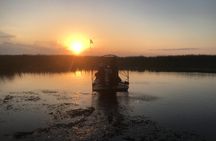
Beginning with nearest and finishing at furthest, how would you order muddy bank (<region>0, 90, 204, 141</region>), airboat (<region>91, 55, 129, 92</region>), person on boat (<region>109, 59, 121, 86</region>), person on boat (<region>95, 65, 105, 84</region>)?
muddy bank (<region>0, 90, 204, 141</region>)
airboat (<region>91, 55, 129, 92</region>)
person on boat (<region>109, 59, 121, 86</region>)
person on boat (<region>95, 65, 105, 84</region>)

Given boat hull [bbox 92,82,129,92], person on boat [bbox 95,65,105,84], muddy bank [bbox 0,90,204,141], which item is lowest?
muddy bank [bbox 0,90,204,141]

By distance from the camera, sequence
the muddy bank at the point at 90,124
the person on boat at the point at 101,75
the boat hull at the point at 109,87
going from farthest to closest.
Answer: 1. the person on boat at the point at 101,75
2. the boat hull at the point at 109,87
3. the muddy bank at the point at 90,124

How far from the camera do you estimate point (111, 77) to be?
43.4m

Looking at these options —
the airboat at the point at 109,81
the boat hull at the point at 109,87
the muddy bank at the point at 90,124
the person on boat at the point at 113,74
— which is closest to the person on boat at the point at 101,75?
the airboat at the point at 109,81

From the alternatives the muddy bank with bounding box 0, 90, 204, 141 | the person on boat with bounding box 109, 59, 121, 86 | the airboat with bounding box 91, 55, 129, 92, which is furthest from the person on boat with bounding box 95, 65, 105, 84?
the muddy bank with bounding box 0, 90, 204, 141

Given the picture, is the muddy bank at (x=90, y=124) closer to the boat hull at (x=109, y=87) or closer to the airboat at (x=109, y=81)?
the boat hull at (x=109, y=87)

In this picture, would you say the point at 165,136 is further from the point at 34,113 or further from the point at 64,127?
the point at 34,113

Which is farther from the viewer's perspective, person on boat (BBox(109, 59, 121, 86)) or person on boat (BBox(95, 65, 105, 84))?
person on boat (BBox(95, 65, 105, 84))

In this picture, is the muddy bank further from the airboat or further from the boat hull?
the airboat

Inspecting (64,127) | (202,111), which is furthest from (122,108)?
(64,127)

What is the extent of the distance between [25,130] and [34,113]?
263 inches

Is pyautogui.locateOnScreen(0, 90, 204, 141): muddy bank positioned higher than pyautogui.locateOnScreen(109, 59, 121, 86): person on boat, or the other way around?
pyautogui.locateOnScreen(109, 59, 121, 86): person on boat

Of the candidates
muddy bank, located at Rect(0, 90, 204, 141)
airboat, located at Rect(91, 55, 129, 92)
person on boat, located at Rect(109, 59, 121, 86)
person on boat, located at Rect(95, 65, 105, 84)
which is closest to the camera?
muddy bank, located at Rect(0, 90, 204, 141)

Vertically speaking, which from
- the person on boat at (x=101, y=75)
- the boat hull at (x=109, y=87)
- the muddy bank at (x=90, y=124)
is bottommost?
the muddy bank at (x=90, y=124)
